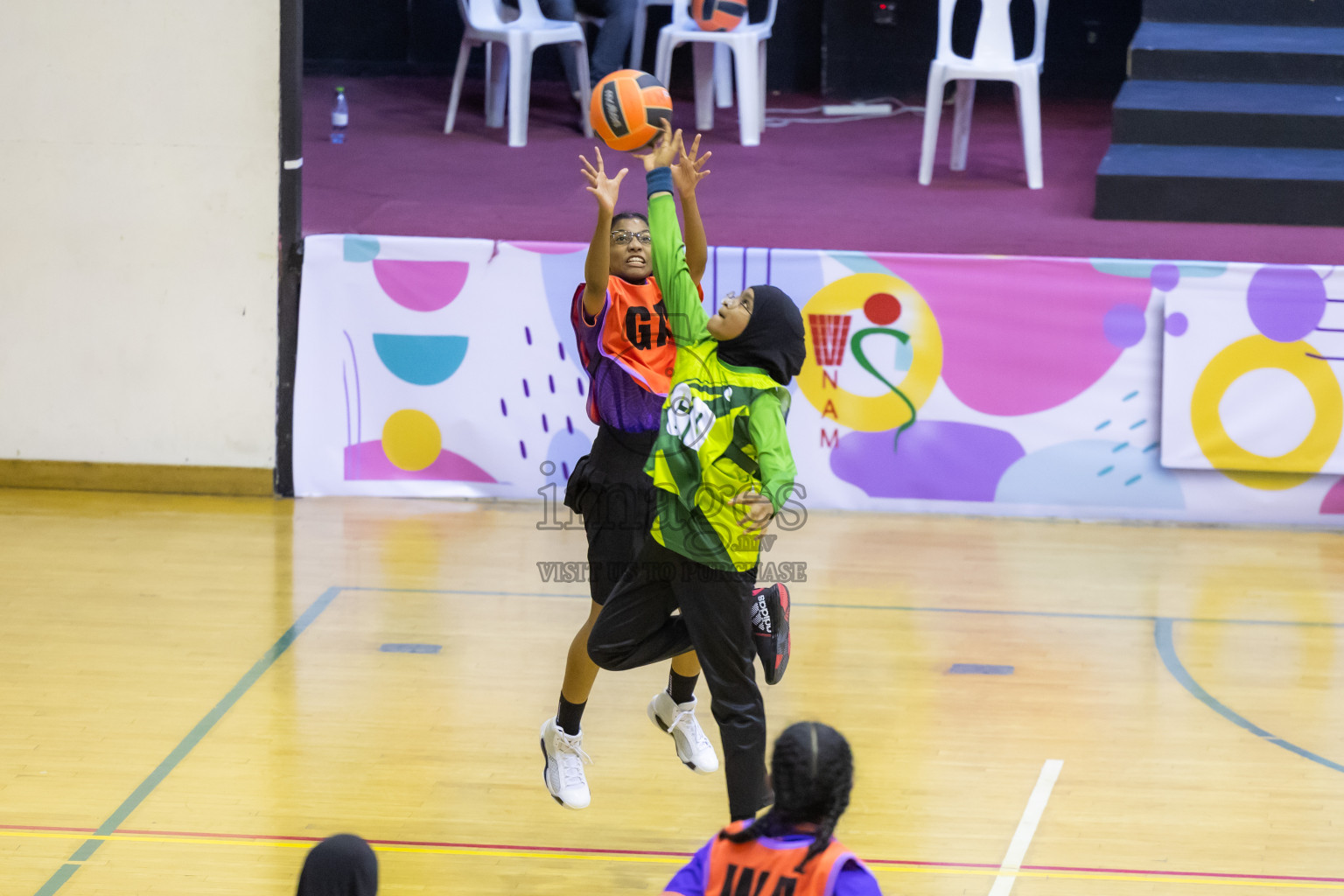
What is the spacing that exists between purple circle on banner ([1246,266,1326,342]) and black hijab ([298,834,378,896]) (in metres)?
5.97

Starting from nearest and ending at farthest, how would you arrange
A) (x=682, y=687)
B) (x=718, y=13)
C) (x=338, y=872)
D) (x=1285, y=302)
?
1. (x=338, y=872)
2. (x=682, y=687)
3. (x=1285, y=302)
4. (x=718, y=13)

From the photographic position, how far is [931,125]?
9.07m

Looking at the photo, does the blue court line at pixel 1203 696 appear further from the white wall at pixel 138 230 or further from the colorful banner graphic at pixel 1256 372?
the white wall at pixel 138 230

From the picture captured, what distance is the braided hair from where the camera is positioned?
249 cm

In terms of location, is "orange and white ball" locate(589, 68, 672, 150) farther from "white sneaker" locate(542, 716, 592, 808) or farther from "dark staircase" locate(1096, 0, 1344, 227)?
"dark staircase" locate(1096, 0, 1344, 227)

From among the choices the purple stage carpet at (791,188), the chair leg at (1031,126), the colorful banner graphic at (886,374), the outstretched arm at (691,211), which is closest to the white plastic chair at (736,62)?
the purple stage carpet at (791,188)

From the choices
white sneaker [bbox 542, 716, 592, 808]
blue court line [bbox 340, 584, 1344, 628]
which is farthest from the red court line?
blue court line [bbox 340, 584, 1344, 628]

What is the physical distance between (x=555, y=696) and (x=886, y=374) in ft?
8.78

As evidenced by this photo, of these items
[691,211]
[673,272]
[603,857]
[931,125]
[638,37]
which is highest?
[638,37]

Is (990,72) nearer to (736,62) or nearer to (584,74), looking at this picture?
(736,62)

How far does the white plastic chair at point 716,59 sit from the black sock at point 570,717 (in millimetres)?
7144

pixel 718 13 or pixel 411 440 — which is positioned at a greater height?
pixel 718 13

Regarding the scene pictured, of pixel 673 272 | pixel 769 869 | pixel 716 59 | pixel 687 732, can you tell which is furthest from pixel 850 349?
pixel 769 869

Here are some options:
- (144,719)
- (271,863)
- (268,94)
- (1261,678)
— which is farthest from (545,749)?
(268,94)
